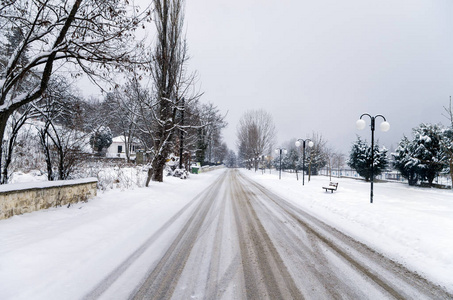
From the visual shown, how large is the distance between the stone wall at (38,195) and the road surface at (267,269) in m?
3.02

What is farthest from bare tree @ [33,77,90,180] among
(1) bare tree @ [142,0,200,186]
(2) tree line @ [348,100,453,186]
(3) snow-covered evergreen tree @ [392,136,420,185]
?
(3) snow-covered evergreen tree @ [392,136,420,185]

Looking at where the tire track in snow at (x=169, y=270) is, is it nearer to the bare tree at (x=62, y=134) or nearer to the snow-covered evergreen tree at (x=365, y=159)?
the bare tree at (x=62, y=134)

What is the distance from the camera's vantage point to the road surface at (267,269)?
287 centimetres

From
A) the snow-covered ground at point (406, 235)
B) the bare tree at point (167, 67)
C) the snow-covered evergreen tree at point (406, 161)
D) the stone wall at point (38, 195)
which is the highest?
the bare tree at point (167, 67)

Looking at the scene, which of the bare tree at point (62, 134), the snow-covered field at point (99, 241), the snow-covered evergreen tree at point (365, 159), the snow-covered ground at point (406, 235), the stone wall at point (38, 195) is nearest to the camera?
the snow-covered field at point (99, 241)

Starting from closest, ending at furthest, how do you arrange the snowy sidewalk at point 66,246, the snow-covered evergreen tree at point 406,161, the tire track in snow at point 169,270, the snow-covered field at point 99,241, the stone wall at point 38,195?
the tire track in snow at point 169,270
the snowy sidewalk at point 66,246
the snow-covered field at point 99,241
the stone wall at point 38,195
the snow-covered evergreen tree at point 406,161

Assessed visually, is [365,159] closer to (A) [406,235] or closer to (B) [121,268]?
(A) [406,235]

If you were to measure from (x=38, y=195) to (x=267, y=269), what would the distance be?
223 inches

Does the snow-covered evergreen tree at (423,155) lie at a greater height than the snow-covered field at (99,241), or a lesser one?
greater

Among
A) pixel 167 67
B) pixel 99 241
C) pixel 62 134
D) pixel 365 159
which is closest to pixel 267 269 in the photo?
pixel 99 241

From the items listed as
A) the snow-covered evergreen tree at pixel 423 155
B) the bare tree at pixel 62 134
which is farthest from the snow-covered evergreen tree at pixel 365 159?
the bare tree at pixel 62 134

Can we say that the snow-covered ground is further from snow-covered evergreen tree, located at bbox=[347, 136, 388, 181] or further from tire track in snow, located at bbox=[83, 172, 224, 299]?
snow-covered evergreen tree, located at bbox=[347, 136, 388, 181]

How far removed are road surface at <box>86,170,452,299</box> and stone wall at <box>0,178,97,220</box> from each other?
9.92 feet

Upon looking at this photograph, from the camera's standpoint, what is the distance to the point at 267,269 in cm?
350
